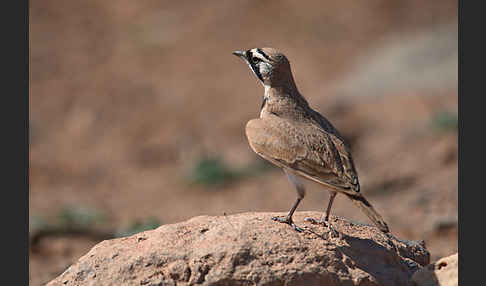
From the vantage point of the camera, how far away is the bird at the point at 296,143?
6.46 m

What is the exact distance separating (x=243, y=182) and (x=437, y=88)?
6.93m

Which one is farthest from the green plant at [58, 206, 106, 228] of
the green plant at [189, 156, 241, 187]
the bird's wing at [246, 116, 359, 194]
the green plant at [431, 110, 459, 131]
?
the green plant at [431, 110, 459, 131]

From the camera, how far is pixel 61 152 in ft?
62.7

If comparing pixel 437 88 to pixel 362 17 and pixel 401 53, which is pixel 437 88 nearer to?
pixel 401 53

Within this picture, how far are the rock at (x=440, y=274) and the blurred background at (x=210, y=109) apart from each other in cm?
403

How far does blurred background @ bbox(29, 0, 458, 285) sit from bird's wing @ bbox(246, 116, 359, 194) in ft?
10.1

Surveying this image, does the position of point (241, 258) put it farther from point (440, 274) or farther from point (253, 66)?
point (253, 66)

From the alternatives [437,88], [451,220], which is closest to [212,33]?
[437,88]

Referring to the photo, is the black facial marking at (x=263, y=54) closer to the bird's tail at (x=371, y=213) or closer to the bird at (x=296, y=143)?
the bird at (x=296, y=143)

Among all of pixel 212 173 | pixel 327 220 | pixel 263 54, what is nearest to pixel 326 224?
pixel 327 220

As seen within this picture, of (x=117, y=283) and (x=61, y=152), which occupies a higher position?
(x=61, y=152)

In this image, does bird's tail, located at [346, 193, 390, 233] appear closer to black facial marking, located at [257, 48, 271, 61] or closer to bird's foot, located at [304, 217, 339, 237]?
bird's foot, located at [304, 217, 339, 237]

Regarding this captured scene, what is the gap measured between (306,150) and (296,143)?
0.48 feet

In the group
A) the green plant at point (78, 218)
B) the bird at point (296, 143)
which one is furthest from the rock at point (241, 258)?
the green plant at point (78, 218)
